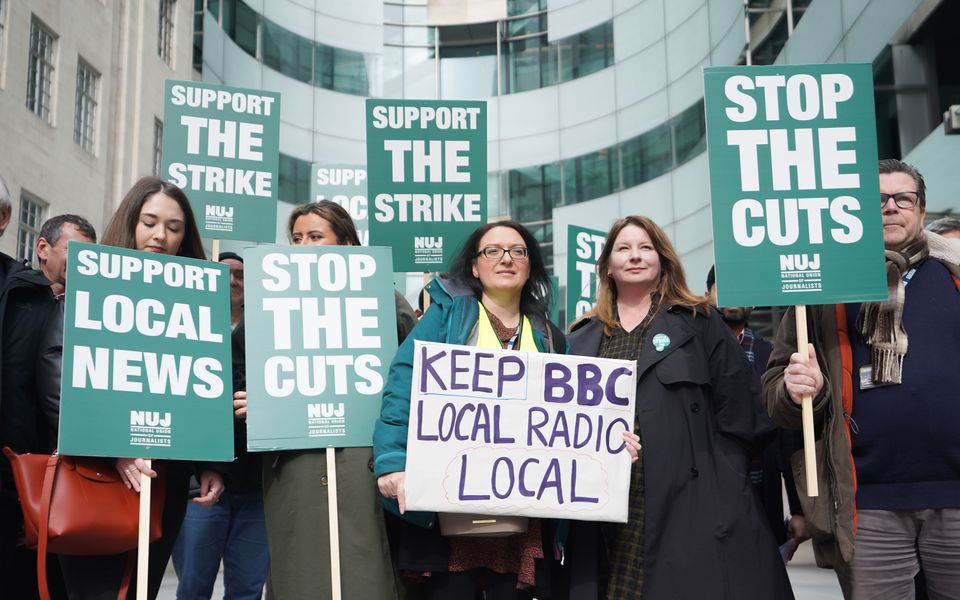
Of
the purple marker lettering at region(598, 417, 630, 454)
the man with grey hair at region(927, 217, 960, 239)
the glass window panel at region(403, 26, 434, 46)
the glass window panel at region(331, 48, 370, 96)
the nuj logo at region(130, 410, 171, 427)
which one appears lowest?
the purple marker lettering at region(598, 417, 630, 454)

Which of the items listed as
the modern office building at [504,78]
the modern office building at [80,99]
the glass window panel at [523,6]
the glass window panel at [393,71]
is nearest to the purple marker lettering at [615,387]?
the modern office building at [504,78]

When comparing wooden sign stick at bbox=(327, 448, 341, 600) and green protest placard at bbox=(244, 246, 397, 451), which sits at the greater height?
green protest placard at bbox=(244, 246, 397, 451)

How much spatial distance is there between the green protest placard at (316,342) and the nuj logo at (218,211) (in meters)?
2.70

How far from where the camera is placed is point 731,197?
445cm

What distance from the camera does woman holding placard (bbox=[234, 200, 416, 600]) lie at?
4.27 meters

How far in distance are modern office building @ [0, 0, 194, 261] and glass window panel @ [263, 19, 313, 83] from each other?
426cm

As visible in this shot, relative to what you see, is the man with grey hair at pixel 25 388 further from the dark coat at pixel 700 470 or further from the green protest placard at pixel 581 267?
the green protest placard at pixel 581 267

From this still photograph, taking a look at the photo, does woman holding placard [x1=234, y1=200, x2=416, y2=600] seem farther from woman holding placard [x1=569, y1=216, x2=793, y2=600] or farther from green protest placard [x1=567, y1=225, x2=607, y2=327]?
green protest placard [x1=567, y1=225, x2=607, y2=327]

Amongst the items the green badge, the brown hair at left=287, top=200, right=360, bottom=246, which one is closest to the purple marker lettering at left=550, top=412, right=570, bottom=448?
the green badge

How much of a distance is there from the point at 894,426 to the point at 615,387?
110 centimetres

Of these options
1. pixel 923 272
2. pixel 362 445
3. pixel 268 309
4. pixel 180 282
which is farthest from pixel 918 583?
pixel 180 282

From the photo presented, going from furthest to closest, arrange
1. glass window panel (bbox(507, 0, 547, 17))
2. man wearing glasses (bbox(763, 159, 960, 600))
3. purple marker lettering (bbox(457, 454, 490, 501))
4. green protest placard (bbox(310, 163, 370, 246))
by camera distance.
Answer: glass window panel (bbox(507, 0, 547, 17)) < green protest placard (bbox(310, 163, 370, 246)) < purple marker lettering (bbox(457, 454, 490, 501)) < man wearing glasses (bbox(763, 159, 960, 600))

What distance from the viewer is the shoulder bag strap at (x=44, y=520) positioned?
3703 millimetres

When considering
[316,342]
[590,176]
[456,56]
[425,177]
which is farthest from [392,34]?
[316,342]
